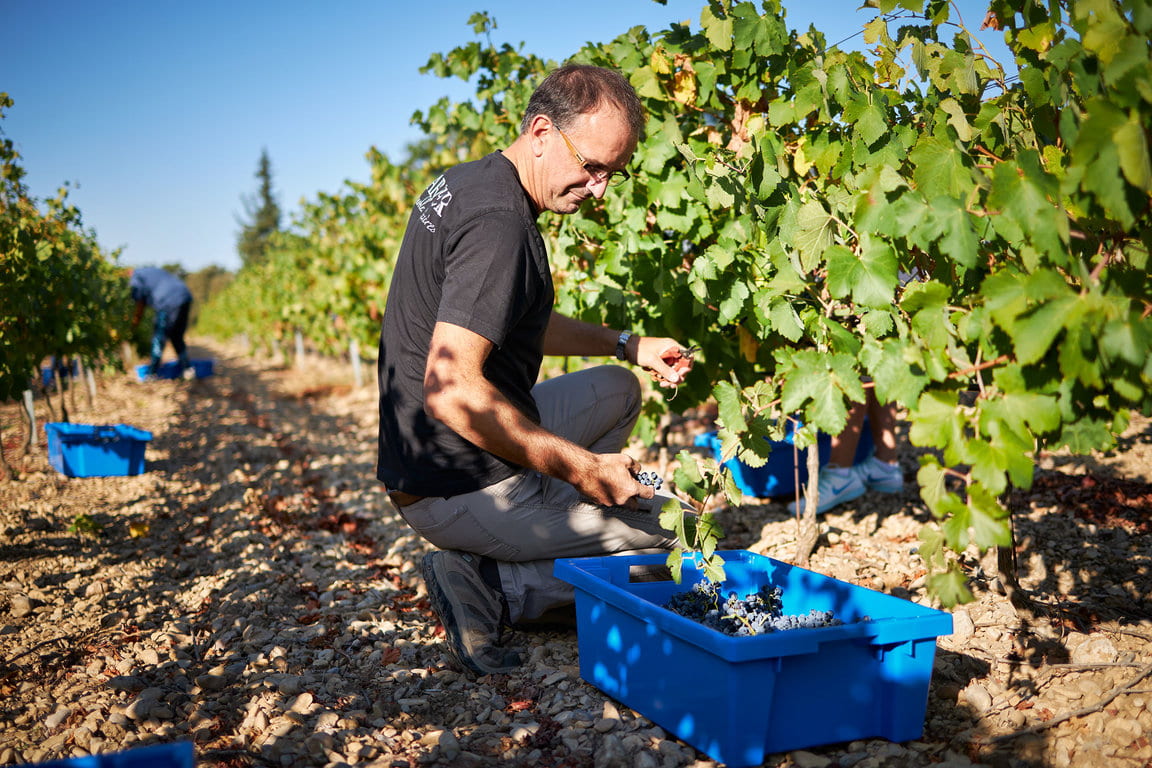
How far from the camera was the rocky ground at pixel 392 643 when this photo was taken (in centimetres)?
195

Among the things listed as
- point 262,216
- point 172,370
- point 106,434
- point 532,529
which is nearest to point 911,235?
point 532,529

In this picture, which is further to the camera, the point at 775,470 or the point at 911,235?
the point at 775,470

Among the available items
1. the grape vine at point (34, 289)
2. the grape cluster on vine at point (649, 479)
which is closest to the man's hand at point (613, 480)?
the grape cluster on vine at point (649, 479)

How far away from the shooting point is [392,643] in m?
2.79

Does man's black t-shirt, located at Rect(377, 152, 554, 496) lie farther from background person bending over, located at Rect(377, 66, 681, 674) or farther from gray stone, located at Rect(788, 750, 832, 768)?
gray stone, located at Rect(788, 750, 832, 768)

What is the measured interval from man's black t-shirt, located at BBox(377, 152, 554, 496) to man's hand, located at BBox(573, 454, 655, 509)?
0.31 m

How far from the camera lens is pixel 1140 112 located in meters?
1.39

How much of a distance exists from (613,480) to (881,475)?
2064 mm

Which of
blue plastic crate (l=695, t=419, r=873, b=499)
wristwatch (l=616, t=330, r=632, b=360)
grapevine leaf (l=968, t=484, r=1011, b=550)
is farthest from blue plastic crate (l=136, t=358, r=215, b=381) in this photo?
grapevine leaf (l=968, t=484, r=1011, b=550)

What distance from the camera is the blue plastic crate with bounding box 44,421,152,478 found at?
17.6 feet

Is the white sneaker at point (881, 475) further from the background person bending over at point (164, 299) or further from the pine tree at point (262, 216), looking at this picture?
the pine tree at point (262, 216)

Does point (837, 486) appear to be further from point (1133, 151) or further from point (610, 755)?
point (1133, 151)

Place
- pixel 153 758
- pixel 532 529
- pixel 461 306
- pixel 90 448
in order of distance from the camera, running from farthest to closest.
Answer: pixel 90 448
pixel 532 529
pixel 461 306
pixel 153 758

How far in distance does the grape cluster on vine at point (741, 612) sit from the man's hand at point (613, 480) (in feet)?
0.99
